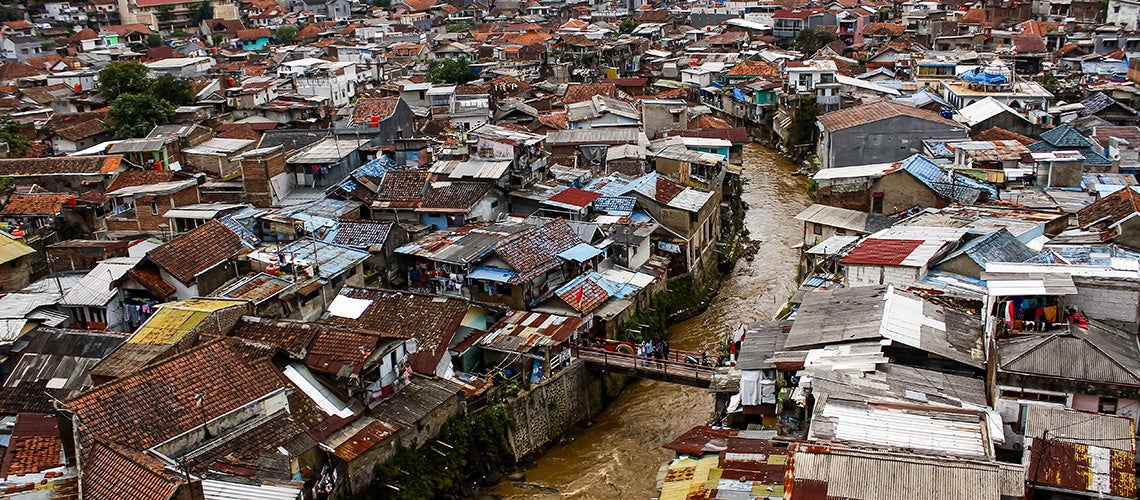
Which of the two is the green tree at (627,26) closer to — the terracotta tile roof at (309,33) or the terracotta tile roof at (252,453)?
the terracotta tile roof at (309,33)

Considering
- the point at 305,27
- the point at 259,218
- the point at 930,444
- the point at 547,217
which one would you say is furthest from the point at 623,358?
the point at 305,27

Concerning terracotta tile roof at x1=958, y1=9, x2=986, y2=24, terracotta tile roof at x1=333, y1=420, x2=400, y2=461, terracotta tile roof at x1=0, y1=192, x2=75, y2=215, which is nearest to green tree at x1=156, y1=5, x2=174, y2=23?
terracotta tile roof at x1=0, y1=192, x2=75, y2=215

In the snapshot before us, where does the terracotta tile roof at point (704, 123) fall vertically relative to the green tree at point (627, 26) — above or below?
below

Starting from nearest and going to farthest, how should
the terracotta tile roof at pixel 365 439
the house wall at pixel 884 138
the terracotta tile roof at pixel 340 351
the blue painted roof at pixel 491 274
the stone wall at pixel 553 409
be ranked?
the terracotta tile roof at pixel 365 439 → the terracotta tile roof at pixel 340 351 → the stone wall at pixel 553 409 → the blue painted roof at pixel 491 274 → the house wall at pixel 884 138

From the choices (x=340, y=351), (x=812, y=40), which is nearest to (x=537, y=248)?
(x=340, y=351)

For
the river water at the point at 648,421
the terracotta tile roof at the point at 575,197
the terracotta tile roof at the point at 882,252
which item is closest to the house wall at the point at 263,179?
the terracotta tile roof at the point at 575,197

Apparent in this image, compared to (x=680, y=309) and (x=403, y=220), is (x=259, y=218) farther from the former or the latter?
(x=680, y=309)

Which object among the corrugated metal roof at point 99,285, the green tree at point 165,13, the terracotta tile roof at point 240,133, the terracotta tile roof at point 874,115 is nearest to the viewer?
the corrugated metal roof at point 99,285

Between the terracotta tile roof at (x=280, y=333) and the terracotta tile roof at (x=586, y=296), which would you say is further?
the terracotta tile roof at (x=586, y=296)

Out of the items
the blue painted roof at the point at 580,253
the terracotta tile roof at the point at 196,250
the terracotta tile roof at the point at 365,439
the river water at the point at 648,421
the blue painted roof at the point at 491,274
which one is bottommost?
the river water at the point at 648,421
